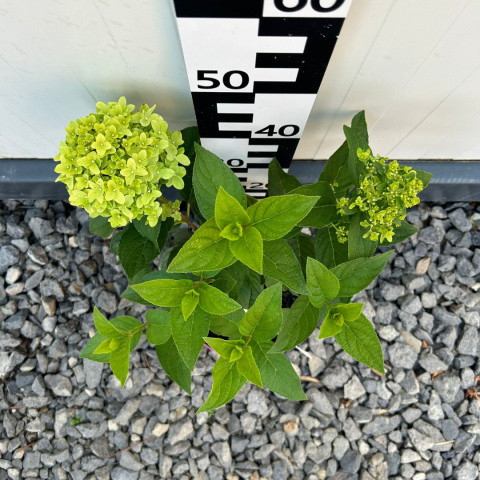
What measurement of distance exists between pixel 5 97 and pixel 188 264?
31.6 inches

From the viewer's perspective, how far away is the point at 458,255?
1.83 metres

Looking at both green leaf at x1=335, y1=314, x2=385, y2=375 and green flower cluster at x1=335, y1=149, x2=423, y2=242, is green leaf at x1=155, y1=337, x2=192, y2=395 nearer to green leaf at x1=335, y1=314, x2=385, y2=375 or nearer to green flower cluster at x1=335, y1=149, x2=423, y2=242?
green leaf at x1=335, y1=314, x2=385, y2=375

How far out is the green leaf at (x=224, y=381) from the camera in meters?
0.94

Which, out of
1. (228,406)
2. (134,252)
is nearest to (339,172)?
(134,252)

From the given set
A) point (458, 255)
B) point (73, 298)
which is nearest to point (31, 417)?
point (73, 298)

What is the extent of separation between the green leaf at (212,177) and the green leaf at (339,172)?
12.2 inches

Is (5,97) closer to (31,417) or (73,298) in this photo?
(73,298)

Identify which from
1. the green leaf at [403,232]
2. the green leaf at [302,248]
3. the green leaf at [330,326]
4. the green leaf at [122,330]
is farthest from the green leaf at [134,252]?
the green leaf at [403,232]

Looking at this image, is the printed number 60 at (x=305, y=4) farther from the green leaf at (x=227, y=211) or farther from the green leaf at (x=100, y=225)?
the green leaf at (x=100, y=225)

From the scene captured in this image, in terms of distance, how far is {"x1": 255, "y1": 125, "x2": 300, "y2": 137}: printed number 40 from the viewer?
122 centimetres

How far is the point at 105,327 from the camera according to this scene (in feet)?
3.32

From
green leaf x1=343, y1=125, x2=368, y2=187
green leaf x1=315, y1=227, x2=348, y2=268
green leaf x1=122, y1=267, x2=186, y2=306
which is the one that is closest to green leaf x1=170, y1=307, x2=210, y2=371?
green leaf x1=122, y1=267, x2=186, y2=306

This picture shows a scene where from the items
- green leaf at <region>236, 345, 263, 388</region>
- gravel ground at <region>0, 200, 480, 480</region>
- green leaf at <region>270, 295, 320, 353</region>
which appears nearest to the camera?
green leaf at <region>236, 345, 263, 388</region>

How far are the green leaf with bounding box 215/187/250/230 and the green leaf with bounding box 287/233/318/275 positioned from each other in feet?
1.27
